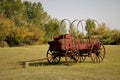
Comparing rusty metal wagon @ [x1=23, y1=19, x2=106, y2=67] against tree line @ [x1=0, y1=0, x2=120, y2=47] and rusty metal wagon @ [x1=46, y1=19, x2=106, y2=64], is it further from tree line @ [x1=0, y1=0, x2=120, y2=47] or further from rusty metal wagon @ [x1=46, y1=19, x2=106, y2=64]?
tree line @ [x1=0, y1=0, x2=120, y2=47]

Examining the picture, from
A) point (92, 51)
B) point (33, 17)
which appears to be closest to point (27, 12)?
point (33, 17)

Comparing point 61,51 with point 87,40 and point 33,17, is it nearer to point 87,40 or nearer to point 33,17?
point 87,40

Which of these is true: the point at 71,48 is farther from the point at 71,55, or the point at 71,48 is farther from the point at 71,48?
the point at 71,55

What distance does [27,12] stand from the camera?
86.9 meters

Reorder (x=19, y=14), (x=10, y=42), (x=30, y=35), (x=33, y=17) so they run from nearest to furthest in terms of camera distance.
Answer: (x=10, y=42), (x=30, y=35), (x=19, y=14), (x=33, y=17)

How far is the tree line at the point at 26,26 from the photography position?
61175mm

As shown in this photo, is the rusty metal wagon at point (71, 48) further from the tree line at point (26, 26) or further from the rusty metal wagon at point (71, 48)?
the tree line at point (26, 26)

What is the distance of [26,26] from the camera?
7406cm

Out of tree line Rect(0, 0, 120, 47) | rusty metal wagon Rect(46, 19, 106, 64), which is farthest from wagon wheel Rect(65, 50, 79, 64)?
tree line Rect(0, 0, 120, 47)

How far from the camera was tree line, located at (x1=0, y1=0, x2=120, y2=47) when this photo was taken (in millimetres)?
61175

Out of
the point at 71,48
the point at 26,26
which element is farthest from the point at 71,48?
the point at 26,26

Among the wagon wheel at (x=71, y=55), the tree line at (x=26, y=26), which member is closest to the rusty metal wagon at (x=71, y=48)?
the wagon wheel at (x=71, y=55)

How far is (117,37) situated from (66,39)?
3839cm

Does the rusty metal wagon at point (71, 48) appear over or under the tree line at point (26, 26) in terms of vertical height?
under
